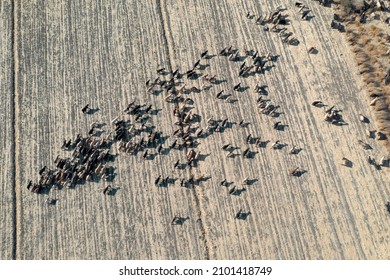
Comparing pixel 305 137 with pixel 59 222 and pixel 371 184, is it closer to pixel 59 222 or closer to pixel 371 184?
pixel 371 184

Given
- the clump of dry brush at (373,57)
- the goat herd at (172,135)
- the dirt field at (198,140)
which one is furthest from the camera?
the clump of dry brush at (373,57)

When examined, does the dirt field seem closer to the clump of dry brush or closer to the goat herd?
the goat herd

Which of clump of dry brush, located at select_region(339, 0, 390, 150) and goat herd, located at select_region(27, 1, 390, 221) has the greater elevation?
clump of dry brush, located at select_region(339, 0, 390, 150)

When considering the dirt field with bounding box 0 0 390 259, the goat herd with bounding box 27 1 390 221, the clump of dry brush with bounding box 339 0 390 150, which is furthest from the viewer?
the clump of dry brush with bounding box 339 0 390 150

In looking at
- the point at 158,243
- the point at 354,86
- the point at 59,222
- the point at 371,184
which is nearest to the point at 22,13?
the point at 59,222

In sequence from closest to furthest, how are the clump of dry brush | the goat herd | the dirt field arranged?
1. the dirt field
2. the goat herd
3. the clump of dry brush

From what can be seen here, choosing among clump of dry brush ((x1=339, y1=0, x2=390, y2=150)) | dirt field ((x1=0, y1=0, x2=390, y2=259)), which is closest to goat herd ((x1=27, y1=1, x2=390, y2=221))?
dirt field ((x1=0, y1=0, x2=390, y2=259))

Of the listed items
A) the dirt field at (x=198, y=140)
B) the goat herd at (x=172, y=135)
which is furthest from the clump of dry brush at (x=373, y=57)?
the goat herd at (x=172, y=135)

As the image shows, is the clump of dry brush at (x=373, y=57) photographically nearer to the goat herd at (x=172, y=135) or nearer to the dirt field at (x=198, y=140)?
the dirt field at (x=198, y=140)

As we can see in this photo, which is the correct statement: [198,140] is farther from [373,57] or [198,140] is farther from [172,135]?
[373,57]
